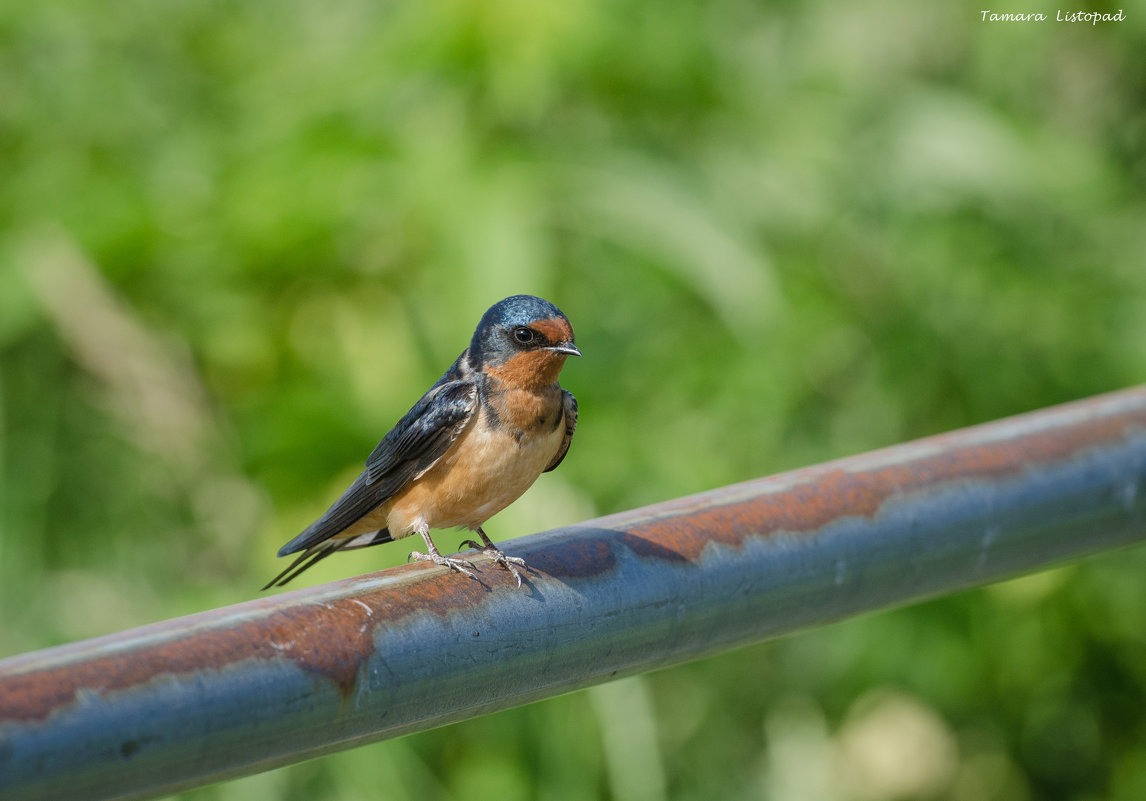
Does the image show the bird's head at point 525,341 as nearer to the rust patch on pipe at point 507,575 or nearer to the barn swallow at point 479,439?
the barn swallow at point 479,439

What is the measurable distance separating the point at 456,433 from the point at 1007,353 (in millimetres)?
1931

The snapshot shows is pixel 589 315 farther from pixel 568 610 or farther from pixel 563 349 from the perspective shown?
pixel 568 610

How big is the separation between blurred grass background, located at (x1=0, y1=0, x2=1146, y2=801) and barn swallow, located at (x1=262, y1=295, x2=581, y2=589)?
87 cm

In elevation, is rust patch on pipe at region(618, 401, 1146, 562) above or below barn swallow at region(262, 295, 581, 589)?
below

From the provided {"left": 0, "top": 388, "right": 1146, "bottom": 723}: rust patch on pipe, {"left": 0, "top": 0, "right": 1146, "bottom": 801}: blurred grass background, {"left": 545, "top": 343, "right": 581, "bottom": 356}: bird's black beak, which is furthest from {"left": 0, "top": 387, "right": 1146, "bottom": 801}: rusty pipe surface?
{"left": 0, "top": 0, "right": 1146, "bottom": 801}: blurred grass background

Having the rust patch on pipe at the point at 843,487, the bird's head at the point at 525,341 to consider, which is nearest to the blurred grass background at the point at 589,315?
the bird's head at the point at 525,341

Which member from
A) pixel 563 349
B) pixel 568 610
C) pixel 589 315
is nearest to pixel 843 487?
pixel 568 610

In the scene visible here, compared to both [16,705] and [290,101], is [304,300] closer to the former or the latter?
[290,101]

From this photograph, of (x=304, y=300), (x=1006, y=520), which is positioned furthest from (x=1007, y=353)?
(x=1006, y=520)

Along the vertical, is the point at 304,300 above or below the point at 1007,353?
above

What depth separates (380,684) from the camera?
1062 mm

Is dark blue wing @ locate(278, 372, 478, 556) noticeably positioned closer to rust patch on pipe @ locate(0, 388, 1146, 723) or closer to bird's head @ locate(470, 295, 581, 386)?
bird's head @ locate(470, 295, 581, 386)

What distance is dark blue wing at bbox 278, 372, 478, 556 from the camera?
194cm

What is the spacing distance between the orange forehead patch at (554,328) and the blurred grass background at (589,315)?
35.3 inches
